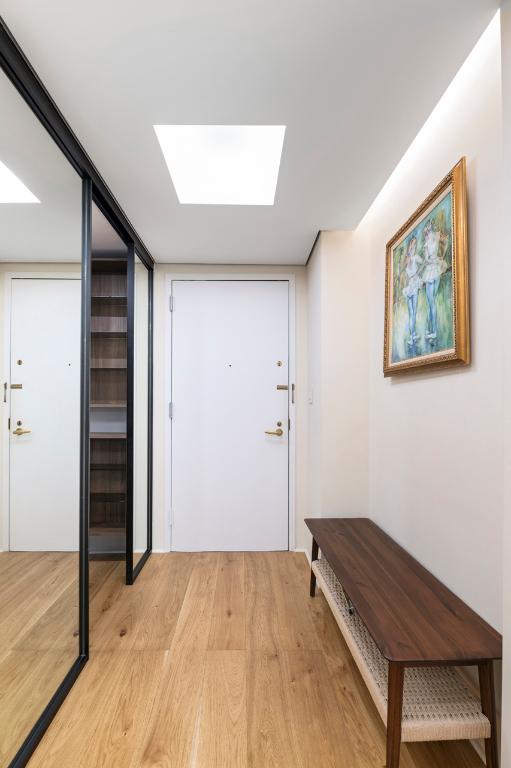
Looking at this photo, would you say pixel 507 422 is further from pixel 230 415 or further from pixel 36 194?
pixel 230 415

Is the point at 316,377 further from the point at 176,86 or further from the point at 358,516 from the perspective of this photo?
the point at 176,86

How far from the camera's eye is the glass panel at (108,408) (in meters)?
2.31

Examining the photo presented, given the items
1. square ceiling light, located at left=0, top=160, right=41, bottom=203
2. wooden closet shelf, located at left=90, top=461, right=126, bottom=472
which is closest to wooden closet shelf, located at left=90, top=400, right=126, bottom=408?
wooden closet shelf, located at left=90, top=461, right=126, bottom=472

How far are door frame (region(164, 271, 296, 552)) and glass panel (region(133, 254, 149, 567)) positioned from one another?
18cm

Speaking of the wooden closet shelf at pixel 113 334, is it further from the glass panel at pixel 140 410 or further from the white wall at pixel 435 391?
the white wall at pixel 435 391

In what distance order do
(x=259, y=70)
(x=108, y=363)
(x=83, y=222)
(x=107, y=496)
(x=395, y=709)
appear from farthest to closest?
(x=107, y=496)
(x=108, y=363)
(x=83, y=222)
(x=259, y=70)
(x=395, y=709)

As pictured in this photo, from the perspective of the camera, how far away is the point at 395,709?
125cm

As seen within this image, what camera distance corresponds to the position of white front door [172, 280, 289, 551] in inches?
131

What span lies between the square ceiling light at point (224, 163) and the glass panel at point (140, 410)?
80 centimetres

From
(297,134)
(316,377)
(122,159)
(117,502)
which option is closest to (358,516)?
(316,377)

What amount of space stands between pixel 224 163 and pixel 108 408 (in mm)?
1604

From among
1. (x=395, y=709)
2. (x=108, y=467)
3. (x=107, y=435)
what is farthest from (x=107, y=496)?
(x=395, y=709)

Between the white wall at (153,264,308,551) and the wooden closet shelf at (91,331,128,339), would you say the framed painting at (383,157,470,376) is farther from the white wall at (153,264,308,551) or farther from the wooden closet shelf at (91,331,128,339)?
the wooden closet shelf at (91,331,128,339)

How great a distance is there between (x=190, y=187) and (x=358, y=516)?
2306 millimetres
